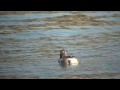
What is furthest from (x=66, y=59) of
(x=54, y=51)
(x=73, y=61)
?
(x=54, y=51)

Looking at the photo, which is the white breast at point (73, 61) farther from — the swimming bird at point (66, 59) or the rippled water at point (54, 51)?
the rippled water at point (54, 51)

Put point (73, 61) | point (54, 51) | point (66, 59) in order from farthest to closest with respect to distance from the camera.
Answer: point (66, 59) < point (73, 61) < point (54, 51)

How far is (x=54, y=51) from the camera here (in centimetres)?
1259

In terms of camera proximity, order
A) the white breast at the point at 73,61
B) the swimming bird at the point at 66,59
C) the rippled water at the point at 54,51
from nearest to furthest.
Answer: the rippled water at the point at 54,51 → the white breast at the point at 73,61 → the swimming bird at the point at 66,59

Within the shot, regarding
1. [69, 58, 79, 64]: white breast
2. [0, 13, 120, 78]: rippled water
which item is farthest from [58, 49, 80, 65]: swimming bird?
[0, 13, 120, 78]: rippled water

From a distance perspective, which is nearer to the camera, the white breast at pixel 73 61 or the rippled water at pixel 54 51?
the rippled water at pixel 54 51

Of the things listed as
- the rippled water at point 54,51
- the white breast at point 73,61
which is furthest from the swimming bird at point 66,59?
the rippled water at point 54,51

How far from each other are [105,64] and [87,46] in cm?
254

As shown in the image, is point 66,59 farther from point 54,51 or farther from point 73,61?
point 54,51

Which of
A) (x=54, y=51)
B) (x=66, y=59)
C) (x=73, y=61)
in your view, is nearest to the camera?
(x=54, y=51)

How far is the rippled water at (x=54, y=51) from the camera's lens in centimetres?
1034

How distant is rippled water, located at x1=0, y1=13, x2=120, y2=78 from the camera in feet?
33.9
